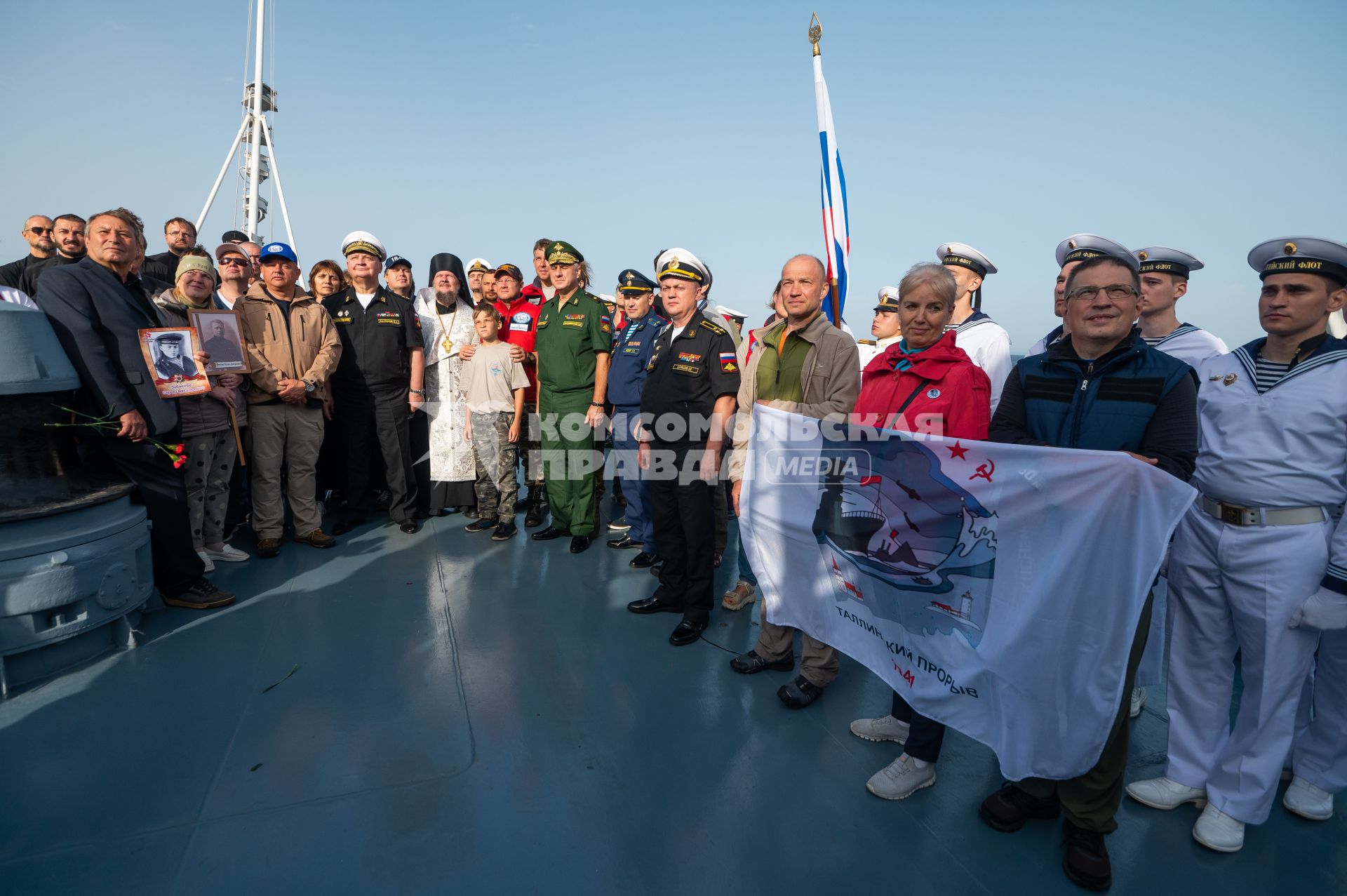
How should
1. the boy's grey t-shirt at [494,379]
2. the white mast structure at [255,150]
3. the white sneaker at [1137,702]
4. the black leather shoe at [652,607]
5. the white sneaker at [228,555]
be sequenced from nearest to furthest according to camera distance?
the white sneaker at [1137,702] < the black leather shoe at [652,607] < the white sneaker at [228,555] < the boy's grey t-shirt at [494,379] < the white mast structure at [255,150]

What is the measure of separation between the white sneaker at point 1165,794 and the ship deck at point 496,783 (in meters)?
Result: 0.04

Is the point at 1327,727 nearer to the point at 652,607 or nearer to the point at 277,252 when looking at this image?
the point at 652,607

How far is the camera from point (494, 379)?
4898 mm

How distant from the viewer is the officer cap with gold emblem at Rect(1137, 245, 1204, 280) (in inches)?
119

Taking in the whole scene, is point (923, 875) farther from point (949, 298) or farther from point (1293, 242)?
point (1293, 242)

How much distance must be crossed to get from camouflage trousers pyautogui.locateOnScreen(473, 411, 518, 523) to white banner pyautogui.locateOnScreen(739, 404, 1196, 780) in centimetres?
294

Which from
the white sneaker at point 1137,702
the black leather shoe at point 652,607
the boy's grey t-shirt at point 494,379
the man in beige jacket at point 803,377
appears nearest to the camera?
the man in beige jacket at point 803,377

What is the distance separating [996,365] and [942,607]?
168 centimetres

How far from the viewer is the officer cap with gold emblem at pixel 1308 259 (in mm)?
1953

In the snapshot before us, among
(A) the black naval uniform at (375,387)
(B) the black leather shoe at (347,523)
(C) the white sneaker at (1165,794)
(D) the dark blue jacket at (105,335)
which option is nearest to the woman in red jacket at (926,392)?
(C) the white sneaker at (1165,794)

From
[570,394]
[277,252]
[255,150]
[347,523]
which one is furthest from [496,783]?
[255,150]

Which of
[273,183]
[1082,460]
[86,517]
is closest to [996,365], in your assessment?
[1082,460]

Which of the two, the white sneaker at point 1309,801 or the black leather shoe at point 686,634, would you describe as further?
the black leather shoe at point 686,634

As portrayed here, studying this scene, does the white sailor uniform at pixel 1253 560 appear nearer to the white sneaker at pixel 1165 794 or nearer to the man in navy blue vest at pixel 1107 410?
the white sneaker at pixel 1165 794
